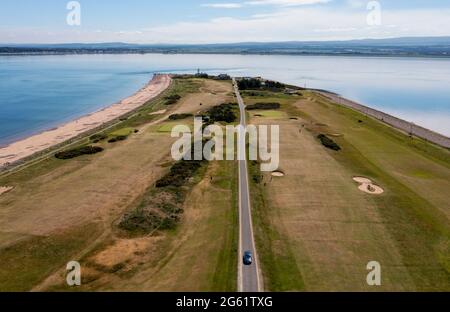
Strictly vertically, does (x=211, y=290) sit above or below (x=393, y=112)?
below

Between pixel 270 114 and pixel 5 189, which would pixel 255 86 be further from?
pixel 5 189

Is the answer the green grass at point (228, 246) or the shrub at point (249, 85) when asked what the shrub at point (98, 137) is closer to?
the green grass at point (228, 246)

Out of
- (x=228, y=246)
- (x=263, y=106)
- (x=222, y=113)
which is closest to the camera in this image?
(x=228, y=246)

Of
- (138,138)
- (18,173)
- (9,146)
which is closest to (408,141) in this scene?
(138,138)

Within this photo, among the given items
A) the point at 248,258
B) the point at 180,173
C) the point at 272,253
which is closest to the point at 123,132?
the point at 180,173

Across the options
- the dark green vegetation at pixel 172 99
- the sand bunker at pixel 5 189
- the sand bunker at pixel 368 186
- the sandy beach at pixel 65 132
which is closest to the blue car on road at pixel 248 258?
the sand bunker at pixel 368 186
